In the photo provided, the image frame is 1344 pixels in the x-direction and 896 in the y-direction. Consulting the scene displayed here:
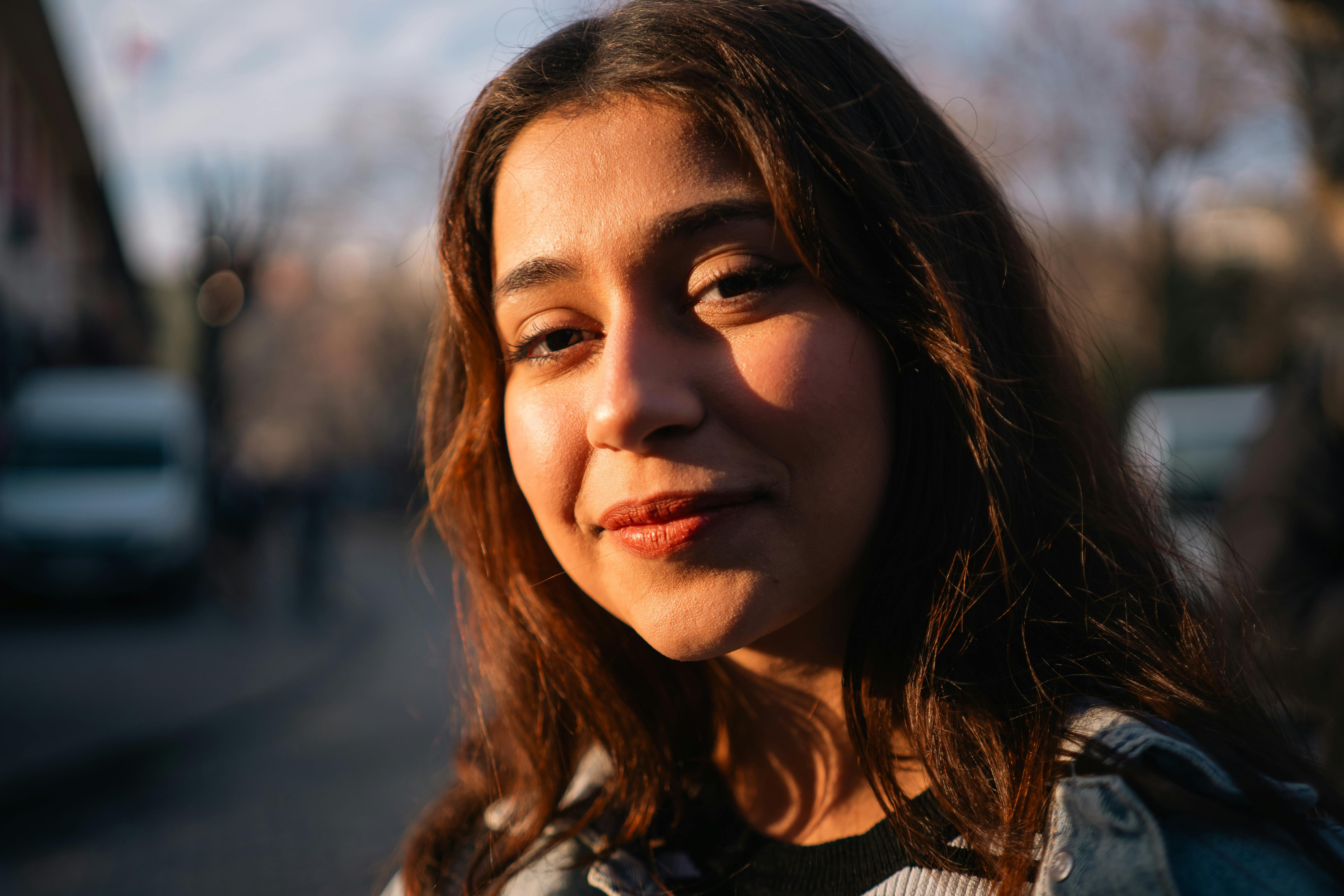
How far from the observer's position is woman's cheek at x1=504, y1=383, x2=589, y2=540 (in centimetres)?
138

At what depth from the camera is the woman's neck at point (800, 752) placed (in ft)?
4.73

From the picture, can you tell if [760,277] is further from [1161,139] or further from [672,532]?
[1161,139]

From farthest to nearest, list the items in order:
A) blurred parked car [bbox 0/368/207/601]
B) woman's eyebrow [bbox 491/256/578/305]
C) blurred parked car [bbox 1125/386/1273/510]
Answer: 1. blurred parked car [bbox 0/368/207/601]
2. blurred parked car [bbox 1125/386/1273/510]
3. woman's eyebrow [bbox 491/256/578/305]

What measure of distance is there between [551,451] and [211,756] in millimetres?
6597

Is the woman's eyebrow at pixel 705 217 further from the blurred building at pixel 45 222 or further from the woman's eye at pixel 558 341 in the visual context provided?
the blurred building at pixel 45 222

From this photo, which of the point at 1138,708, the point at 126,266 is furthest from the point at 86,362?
the point at 1138,708

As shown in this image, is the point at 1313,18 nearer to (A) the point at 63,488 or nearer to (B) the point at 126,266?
(A) the point at 63,488

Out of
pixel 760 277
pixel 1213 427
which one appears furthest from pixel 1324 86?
pixel 1213 427

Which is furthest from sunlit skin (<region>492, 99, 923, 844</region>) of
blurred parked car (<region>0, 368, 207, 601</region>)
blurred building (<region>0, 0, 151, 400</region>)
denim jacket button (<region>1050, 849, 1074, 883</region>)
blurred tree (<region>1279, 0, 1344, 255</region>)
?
blurred building (<region>0, 0, 151, 400</region>)

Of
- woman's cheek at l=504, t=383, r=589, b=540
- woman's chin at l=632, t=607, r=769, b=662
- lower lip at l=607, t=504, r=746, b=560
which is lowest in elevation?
woman's chin at l=632, t=607, r=769, b=662

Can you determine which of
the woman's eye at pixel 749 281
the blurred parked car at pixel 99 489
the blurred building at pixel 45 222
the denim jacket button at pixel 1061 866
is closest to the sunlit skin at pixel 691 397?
the woman's eye at pixel 749 281

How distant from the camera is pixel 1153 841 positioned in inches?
39.9

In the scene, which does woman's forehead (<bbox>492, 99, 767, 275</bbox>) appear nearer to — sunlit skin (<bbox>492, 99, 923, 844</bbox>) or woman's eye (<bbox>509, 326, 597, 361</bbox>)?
sunlit skin (<bbox>492, 99, 923, 844</bbox>)

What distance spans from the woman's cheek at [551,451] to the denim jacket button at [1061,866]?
0.75 meters
